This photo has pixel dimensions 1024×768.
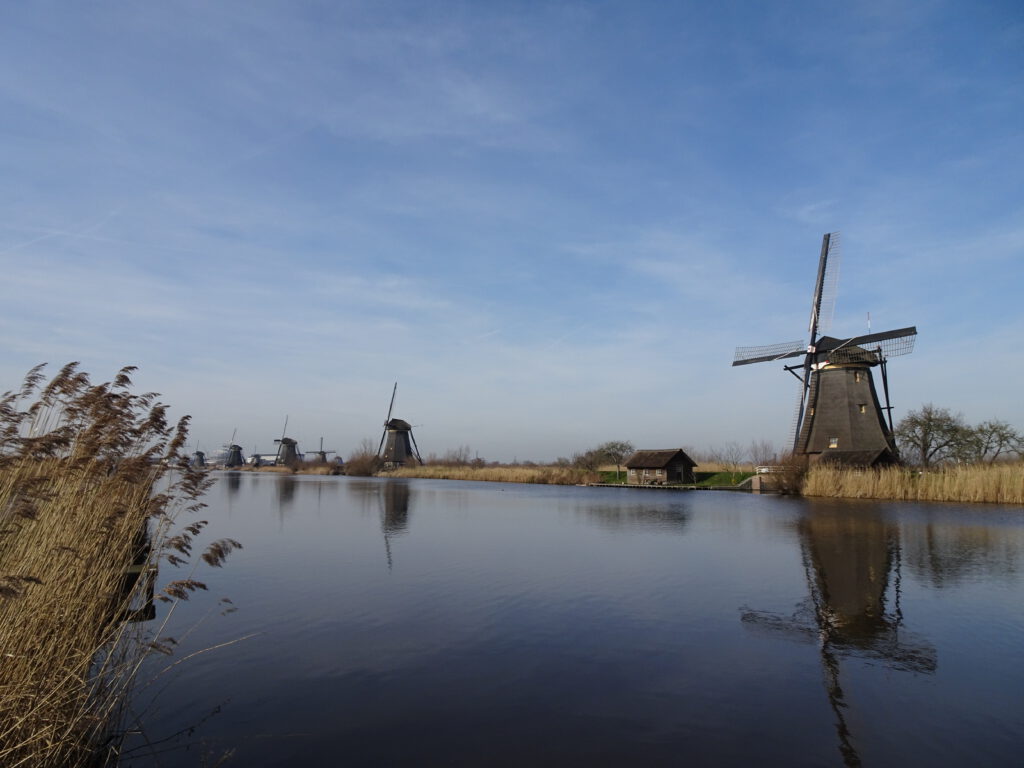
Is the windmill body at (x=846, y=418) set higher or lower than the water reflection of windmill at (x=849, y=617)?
higher

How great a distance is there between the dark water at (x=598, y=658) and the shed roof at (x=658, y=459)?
2682 centimetres

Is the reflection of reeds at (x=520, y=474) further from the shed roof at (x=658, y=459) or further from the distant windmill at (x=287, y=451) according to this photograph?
the distant windmill at (x=287, y=451)

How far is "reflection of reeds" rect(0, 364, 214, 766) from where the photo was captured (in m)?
3.53

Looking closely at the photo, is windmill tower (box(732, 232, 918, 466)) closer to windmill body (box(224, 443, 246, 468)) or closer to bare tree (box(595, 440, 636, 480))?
bare tree (box(595, 440, 636, 480))

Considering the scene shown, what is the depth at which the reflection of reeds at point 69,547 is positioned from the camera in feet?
11.6

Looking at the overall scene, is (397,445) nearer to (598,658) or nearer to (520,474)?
(520,474)

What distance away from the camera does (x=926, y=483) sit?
24781mm

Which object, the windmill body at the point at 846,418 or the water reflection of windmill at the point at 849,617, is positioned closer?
the water reflection of windmill at the point at 849,617

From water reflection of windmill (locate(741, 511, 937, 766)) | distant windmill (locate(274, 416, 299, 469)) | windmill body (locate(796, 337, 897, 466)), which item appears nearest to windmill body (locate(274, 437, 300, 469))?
distant windmill (locate(274, 416, 299, 469))

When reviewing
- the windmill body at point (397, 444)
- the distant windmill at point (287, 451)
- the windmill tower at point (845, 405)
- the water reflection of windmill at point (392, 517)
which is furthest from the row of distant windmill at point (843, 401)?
the distant windmill at point (287, 451)

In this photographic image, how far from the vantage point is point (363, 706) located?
5.12m

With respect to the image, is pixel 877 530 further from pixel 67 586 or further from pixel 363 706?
pixel 67 586

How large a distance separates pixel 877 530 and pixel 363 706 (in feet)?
49.6

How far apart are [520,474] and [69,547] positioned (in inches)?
1734
